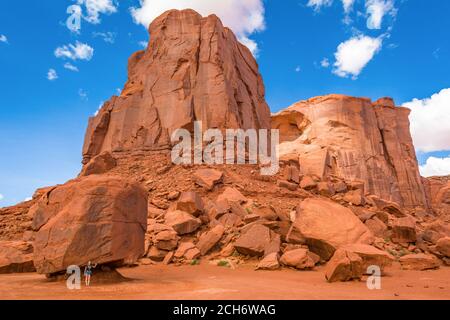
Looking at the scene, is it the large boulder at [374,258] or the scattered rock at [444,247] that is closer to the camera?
the large boulder at [374,258]

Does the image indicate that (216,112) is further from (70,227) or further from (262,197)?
(70,227)

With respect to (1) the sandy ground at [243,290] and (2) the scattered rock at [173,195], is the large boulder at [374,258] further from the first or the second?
(2) the scattered rock at [173,195]

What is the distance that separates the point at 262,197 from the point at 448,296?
11.8 m

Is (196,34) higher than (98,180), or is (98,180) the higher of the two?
(196,34)

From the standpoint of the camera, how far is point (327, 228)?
492 inches

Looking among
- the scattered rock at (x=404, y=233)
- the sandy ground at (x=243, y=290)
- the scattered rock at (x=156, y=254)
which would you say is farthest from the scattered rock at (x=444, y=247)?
the scattered rock at (x=156, y=254)

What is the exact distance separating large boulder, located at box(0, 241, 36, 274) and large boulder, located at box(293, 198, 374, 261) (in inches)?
387

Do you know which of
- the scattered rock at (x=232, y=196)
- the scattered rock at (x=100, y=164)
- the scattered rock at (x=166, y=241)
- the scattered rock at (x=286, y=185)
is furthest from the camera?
the scattered rock at (x=286, y=185)

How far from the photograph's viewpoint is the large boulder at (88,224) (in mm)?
7703

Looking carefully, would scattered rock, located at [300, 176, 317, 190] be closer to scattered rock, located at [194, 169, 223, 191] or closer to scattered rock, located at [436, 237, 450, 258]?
scattered rock, located at [194, 169, 223, 191]

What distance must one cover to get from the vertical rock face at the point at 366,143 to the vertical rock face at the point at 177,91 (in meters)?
21.5
